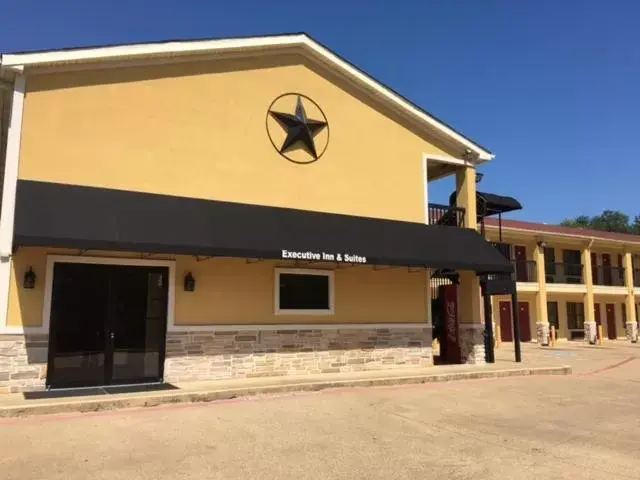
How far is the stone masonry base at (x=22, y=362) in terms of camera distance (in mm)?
10352

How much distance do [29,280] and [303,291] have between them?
19.5ft

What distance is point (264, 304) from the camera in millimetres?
13203

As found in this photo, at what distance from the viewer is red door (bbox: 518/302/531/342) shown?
102ft

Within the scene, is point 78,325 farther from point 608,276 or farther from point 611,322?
point 611,322

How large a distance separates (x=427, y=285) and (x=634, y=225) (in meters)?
74.1

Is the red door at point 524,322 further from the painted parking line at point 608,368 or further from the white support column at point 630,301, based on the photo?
the painted parking line at point 608,368

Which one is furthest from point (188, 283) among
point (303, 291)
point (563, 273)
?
point (563, 273)

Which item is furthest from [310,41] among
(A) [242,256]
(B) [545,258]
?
(B) [545,258]

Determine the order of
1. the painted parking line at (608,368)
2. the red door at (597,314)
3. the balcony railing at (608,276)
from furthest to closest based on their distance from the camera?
the red door at (597,314), the balcony railing at (608,276), the painted parking line at (608,368)

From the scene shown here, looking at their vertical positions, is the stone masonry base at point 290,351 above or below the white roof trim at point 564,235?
below

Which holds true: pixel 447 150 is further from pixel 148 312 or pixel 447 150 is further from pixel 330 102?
pixel 148 312

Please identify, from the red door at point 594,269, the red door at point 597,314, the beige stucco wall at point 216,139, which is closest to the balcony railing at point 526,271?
the red door at point 594,269

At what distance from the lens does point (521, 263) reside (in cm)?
3048

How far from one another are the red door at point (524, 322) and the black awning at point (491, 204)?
14.3 metres
